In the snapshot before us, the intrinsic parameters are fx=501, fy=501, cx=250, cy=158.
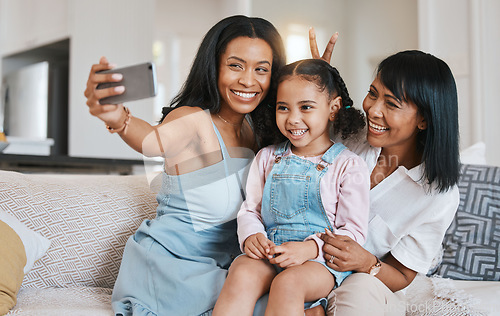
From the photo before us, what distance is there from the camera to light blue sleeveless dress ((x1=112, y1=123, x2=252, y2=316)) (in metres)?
1.24

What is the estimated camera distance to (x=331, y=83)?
136 cm

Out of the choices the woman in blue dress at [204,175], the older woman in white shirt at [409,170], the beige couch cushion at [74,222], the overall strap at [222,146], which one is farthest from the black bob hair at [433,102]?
the beige couch cushion at [74,222]

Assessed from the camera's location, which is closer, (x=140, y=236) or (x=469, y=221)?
(x=140, y=236)

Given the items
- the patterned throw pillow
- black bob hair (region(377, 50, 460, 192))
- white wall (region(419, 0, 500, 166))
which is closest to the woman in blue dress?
black bob hair (region(377, 50, 460, 192))

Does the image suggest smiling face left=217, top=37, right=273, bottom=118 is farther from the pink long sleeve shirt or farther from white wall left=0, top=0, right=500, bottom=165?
white wall left=0, top=0, right=500, bottom=165

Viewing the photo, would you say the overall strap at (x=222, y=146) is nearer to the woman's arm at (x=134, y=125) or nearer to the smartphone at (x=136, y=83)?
the woman's arm at (x=134, y=125)

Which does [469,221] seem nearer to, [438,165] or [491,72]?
[438,165]

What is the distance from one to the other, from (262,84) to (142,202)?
1.96 feet

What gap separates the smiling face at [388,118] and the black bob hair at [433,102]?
16mm

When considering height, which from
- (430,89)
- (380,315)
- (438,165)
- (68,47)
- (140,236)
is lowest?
(380,315)

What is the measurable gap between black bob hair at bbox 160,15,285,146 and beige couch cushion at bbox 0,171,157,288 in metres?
0.39

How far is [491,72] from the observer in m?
3.01

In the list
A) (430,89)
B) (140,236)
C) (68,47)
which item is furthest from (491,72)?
(68,47)

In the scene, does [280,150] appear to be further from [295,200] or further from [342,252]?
[342,252]
